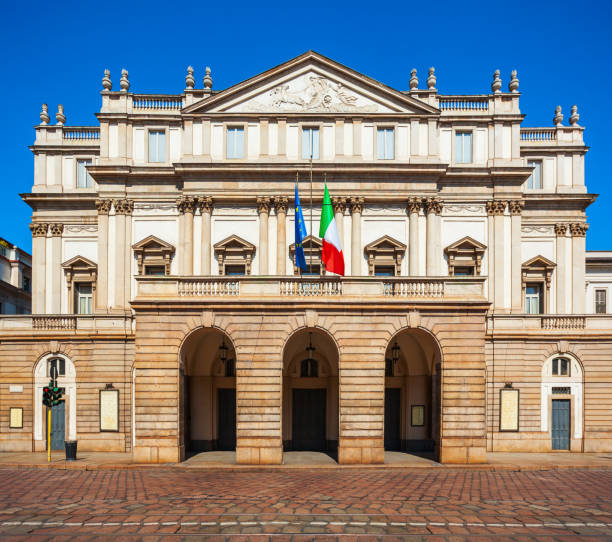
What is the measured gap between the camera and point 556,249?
32.6 metres

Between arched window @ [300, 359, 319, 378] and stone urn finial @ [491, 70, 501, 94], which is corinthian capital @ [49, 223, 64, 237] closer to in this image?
arched window @ [300, 359, 319, 378]

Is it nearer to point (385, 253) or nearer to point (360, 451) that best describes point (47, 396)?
point (360, 451)

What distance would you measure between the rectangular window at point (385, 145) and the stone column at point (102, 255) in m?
15.1

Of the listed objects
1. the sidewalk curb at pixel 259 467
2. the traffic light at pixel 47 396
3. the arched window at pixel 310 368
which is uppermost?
the arched window at pixel 310 368

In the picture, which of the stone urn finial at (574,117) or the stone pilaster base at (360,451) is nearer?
the stone pilaster base at (360,451)

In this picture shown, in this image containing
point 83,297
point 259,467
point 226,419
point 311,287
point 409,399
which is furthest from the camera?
point 83,297

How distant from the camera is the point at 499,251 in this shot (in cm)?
3062

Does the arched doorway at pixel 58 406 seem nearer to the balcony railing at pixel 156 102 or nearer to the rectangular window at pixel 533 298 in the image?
the balcony railing at pixel 156 102

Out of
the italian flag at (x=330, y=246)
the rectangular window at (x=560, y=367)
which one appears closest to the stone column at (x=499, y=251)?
the rectangular window at (x=560, y=367)

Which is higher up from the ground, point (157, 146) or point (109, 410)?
point (157, 146)

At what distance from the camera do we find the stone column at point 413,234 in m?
30.1

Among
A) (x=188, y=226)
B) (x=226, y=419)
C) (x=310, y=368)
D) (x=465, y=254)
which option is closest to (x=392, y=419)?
(x=310, y=368)

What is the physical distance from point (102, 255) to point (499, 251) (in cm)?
2167

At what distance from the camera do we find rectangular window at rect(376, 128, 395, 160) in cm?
3075
